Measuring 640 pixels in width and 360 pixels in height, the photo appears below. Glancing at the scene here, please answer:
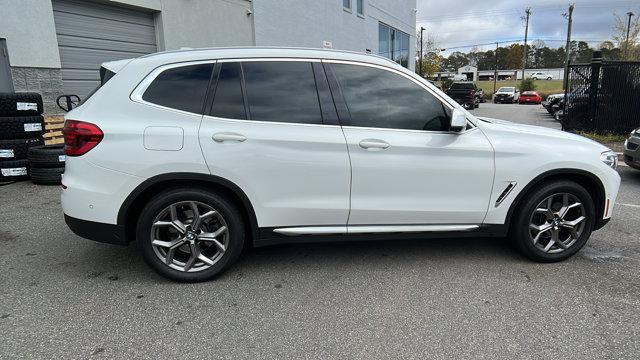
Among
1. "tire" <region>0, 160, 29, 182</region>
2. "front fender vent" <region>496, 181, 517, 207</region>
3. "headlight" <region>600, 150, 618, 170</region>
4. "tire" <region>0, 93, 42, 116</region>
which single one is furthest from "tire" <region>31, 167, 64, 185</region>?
"headlight" <region>600, 150, 618, 170</region>

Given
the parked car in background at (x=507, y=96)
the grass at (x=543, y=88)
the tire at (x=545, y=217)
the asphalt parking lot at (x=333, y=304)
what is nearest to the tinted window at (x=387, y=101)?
the tire at (x=545, y=217)

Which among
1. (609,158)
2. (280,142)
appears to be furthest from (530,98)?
(280,142)

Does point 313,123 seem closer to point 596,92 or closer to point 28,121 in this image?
point 28,121

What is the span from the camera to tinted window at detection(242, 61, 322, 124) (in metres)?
3.48

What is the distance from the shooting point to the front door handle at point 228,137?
3.34m

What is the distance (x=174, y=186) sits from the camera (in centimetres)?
344

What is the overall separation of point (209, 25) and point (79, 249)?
31.2 ft

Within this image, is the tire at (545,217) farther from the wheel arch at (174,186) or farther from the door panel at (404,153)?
the wheel arch at (174,186)

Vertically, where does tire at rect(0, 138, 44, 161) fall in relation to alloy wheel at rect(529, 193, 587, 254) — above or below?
above

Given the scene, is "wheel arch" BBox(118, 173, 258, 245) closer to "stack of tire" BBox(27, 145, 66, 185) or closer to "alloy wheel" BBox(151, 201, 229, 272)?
"alloy wheel" BBox(151, 201, 229, 272)

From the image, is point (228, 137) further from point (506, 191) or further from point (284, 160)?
point (506, 191)

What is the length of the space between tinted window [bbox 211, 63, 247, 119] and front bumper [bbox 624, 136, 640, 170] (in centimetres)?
717

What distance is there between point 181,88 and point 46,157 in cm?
462

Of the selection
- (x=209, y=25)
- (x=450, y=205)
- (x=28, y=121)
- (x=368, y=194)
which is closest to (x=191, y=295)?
(x=368, y=194)
